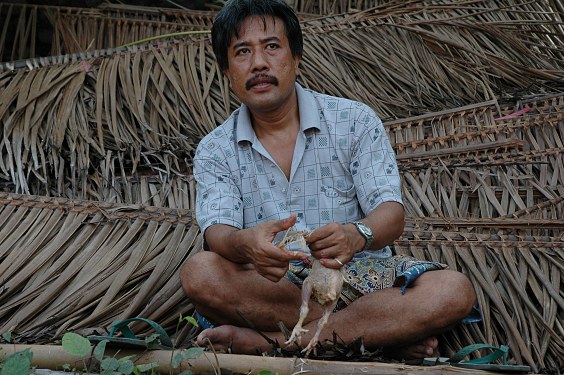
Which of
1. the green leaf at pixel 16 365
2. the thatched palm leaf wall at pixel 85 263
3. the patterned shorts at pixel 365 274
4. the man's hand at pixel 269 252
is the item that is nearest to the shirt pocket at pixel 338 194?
the patterned shorts at pixel 365 274

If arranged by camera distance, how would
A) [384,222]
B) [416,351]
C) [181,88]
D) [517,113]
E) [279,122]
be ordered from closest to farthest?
[384,222] < [416,351] < [279,122] < [517,113] < [181,88]

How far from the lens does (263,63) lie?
2311mm

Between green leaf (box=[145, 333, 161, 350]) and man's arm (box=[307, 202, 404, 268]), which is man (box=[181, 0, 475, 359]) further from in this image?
green leaf (box=[145, 333, 161, 350])

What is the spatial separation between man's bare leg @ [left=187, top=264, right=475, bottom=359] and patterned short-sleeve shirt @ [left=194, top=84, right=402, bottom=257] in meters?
0.17

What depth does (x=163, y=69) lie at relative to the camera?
11.8 feet

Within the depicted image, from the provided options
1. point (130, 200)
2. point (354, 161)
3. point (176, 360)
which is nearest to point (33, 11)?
point (130, 200)

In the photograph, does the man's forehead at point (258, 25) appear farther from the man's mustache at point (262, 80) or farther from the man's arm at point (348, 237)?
the man's arm at point (348, 237)

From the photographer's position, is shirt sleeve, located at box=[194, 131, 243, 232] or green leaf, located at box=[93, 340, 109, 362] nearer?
green leaf, located at box=[93, 340, 109, 362]

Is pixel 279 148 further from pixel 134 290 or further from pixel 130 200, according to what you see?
pixel 130 200

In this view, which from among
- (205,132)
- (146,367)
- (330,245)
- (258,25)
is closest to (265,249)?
(330,245)

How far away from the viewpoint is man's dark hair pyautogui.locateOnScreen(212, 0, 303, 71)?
2.32m

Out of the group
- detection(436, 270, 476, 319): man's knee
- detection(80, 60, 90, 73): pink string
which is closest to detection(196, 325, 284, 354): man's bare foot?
detection(436, 270, 476, 319): man's knee

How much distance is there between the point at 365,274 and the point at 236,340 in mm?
353

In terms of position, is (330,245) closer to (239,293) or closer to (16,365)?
(239,293)
